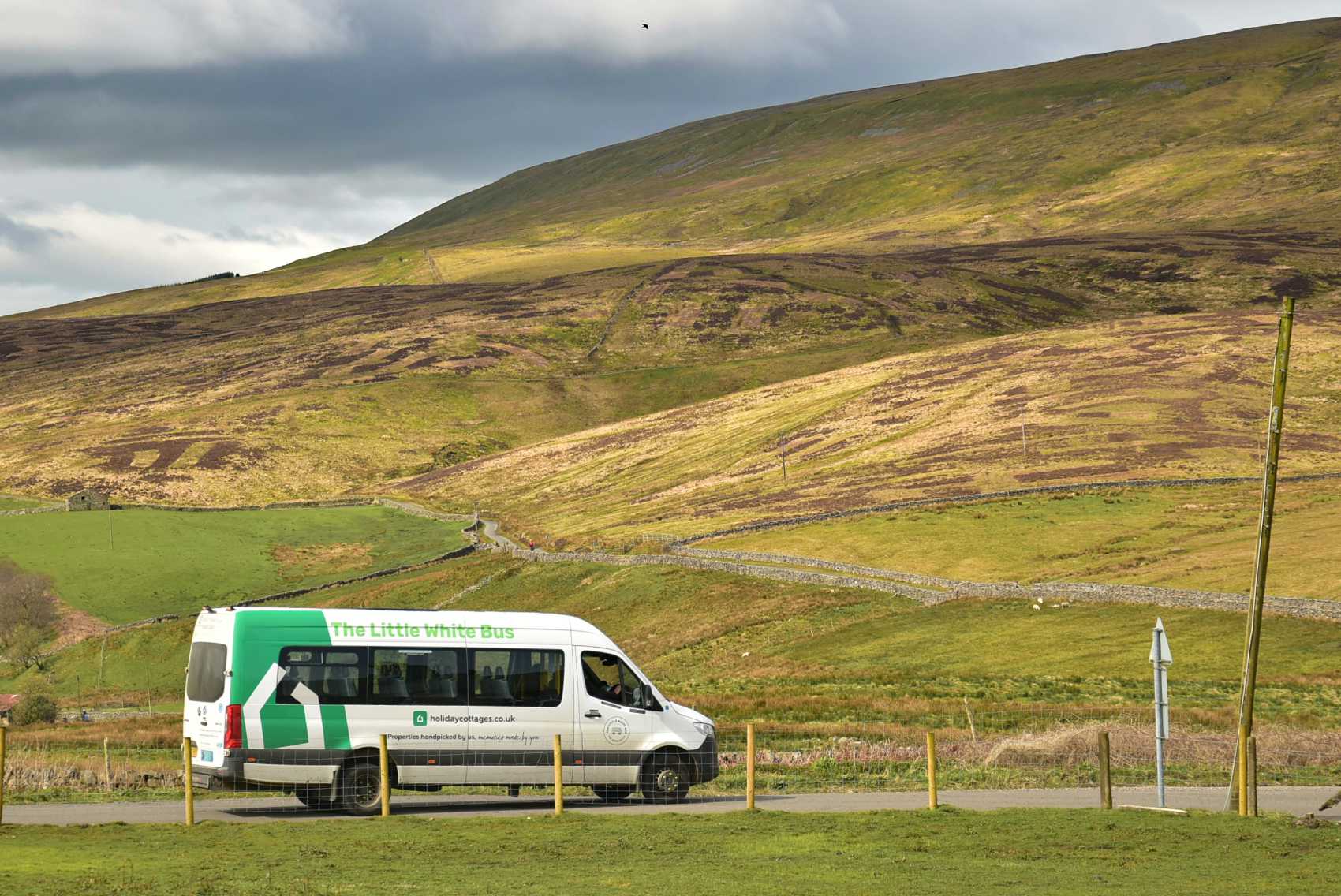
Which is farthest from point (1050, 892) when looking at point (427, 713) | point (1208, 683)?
point (1208, 683)

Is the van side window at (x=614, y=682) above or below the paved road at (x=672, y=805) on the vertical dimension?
above

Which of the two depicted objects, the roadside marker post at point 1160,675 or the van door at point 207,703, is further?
the van door at point 207,703

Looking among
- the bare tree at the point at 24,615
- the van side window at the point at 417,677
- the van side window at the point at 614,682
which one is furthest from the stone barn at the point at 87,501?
the van side window at the point at 614,682

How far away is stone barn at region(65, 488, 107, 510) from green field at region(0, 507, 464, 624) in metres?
4.31

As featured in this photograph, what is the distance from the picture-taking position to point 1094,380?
144m

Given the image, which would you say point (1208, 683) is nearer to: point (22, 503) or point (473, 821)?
point (473, 821)

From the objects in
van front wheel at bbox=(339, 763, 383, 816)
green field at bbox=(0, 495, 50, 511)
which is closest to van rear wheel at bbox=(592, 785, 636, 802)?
van front wheel at bbox=(339, 763, 383, 816)

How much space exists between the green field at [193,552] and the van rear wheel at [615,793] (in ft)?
261

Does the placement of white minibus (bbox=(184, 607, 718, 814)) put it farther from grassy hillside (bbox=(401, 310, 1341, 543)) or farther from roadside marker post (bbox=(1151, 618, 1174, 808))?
grassy hillside (bbox=(401, 310, 1341, 543))

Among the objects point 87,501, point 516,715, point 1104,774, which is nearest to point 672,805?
point 516,715

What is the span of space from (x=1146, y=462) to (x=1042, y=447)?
37.6ft

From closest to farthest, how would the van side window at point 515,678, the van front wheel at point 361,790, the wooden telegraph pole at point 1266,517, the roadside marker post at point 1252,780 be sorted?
the roadside marker post at point 1252,780 → the van front wheel at point 361,790 → the wooden telegraph pole at point 1266,517 → the van side window at point 515,678

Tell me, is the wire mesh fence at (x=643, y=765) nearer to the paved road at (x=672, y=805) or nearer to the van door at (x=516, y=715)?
the van door at (x=516, y=715)

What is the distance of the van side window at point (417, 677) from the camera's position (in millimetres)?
29109
